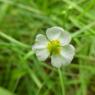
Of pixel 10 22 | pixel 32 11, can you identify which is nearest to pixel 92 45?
pixel 32 11

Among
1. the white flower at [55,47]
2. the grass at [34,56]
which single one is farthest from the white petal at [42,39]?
the grass at [34,56]

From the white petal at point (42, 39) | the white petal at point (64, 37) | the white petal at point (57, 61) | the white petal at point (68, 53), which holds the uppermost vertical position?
the white petal at point (64, 37)

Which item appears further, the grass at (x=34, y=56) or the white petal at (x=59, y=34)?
the grass at (x=34, y=56)

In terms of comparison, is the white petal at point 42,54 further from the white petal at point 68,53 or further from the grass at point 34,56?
the grass at point 34,56

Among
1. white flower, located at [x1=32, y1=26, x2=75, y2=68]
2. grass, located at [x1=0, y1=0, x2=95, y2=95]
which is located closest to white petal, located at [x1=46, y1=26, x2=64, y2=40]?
white flower, located at [x1=32, y1=26, x2=75, y2=68]

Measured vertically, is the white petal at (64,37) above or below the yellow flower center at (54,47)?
above

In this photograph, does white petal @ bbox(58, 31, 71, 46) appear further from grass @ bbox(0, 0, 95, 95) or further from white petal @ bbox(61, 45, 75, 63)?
grass @ bbox(0, 0, 95, 95)

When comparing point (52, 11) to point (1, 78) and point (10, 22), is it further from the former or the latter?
point (1, 78)

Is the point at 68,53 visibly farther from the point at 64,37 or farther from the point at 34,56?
the point at 34,56
